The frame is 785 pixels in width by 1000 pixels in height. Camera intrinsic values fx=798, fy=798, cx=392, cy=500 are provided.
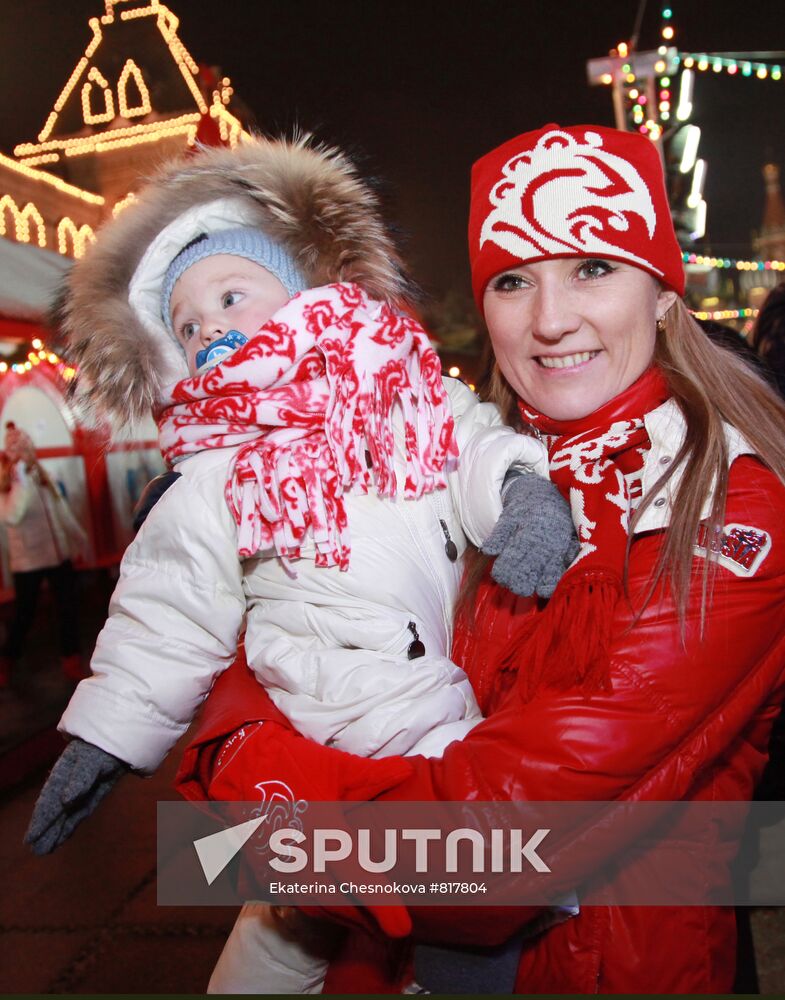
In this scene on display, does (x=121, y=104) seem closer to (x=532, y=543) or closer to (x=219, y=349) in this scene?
(x=219, y=349)

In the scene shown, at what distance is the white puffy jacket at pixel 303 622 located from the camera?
5.00 ft

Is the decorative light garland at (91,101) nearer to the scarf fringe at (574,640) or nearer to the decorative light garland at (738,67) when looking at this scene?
the decorative light garland at (738,67)

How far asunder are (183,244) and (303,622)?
1.05 m

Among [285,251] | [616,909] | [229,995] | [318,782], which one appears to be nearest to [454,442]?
[285,251]

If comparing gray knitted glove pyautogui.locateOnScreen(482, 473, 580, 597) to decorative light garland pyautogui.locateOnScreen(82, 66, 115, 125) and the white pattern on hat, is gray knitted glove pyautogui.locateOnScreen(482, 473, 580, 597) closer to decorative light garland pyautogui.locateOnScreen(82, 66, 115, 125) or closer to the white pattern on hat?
the white pattern on hat

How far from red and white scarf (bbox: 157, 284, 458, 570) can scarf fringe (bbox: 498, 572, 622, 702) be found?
452 millimetres

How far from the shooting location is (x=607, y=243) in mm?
1623

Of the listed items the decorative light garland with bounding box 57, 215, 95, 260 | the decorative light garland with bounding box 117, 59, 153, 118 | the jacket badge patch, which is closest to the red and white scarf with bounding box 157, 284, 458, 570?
the jacket badge patch

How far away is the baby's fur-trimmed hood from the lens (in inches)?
80.0

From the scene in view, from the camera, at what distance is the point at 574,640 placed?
1.35 meters

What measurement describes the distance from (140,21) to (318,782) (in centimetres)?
1473

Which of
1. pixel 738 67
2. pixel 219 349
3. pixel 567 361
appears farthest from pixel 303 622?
pixel 738 67

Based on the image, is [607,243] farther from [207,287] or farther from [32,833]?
[32,833]

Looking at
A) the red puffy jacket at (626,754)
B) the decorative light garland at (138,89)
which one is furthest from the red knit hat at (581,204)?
the decorative light garland at (138,89)
